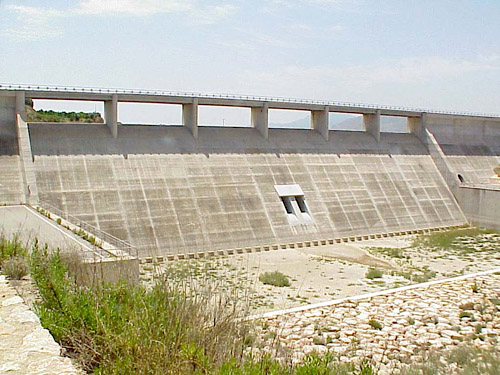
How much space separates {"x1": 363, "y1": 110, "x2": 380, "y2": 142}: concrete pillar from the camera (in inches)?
1352

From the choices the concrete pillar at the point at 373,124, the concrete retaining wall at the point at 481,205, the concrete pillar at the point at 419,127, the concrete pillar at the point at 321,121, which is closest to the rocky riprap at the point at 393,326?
the concrete retaining wall at the point at 481,205

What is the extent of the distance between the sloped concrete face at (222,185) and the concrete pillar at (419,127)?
4.04 metres

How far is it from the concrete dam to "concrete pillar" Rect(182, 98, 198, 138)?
0.06 meters

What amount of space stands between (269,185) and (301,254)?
4.89 metres

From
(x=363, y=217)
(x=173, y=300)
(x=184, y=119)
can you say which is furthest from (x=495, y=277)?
(x=184, y=119)

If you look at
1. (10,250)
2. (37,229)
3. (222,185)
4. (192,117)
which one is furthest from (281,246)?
(10,250)

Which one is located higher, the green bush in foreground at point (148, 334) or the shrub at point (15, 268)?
the shrub at point (15, 268)

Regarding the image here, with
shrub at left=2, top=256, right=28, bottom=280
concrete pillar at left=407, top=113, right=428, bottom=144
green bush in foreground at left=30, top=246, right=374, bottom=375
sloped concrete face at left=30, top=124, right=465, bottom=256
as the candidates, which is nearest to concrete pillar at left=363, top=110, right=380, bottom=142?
sloped concrete face at left=30, top=124, right=465, bottom=256

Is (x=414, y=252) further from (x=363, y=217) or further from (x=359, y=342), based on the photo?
(x=359, y=342)

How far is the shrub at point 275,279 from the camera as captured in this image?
682 inches

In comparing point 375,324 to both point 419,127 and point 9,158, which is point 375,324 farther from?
point 419,127

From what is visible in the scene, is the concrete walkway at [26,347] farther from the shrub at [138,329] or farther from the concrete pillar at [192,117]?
the concrete pillar at [192,117]

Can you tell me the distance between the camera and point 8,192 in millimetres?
20969

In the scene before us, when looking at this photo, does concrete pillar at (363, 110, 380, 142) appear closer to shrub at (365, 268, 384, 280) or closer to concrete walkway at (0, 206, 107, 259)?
shrub at (365, 268, 384, 280)
